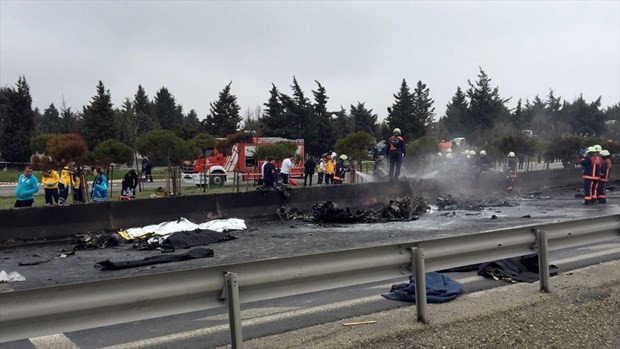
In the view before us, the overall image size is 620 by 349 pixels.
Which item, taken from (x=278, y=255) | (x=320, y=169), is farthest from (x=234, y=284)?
(x=320, y=169)

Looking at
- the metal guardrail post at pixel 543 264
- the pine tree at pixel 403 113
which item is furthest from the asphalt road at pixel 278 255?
the pine tree at pixel 403 113

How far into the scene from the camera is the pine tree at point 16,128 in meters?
55.3

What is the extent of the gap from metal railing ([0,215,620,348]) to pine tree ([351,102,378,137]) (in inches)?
2723

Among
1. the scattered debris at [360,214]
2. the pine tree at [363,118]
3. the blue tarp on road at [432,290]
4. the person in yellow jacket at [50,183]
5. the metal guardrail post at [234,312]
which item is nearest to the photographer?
the metal guardrail post at [234,312]

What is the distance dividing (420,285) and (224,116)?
61.3m

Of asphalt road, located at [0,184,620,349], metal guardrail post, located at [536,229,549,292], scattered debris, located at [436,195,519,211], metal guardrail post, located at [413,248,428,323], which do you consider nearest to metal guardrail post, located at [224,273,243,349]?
asphalt road, located at [0,184,620,349]

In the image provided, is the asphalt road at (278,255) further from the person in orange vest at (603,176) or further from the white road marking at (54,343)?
the person in orange vest at (603,176)

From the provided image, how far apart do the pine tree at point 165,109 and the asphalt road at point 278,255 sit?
81138 millimetres

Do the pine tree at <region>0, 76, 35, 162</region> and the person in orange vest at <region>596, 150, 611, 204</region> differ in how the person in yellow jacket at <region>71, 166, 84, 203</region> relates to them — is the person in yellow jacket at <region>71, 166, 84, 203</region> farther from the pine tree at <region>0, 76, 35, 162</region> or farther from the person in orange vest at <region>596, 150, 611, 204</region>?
the pine tree at <region>0, 76, 35, 162</region>

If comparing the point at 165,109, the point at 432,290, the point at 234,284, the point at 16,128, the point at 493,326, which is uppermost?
the point at 165,109

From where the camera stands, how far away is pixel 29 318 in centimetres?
387

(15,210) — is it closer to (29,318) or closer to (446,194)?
(29,318)

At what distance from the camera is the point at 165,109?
95.6 metres

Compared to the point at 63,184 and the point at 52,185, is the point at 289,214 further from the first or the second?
the point at 63,184
